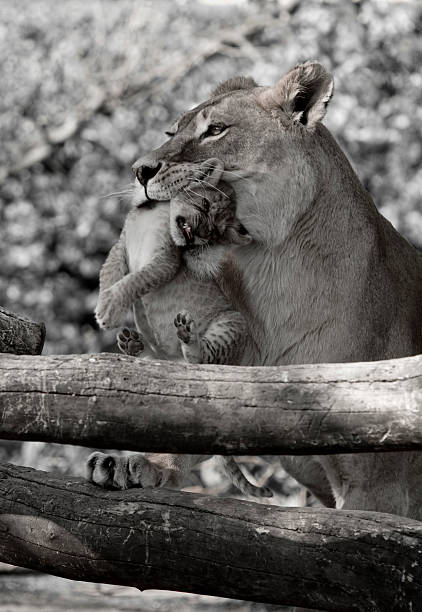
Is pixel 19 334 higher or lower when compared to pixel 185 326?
lower

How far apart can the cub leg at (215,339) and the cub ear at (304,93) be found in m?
0.72

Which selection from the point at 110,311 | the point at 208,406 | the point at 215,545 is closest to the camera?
the point at 208,406

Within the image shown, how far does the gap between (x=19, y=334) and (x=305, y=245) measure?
1.26 metres

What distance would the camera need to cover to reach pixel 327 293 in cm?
372

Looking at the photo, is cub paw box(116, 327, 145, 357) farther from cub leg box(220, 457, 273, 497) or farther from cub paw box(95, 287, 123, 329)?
cub leg box(220, 457, 273, 497)

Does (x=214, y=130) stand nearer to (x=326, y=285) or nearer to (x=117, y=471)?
(x=326, y=285)

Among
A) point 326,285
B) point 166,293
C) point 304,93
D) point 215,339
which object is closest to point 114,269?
point 166,293

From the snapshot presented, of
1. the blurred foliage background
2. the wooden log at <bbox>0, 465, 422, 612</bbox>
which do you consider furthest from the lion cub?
the blurred foliage background

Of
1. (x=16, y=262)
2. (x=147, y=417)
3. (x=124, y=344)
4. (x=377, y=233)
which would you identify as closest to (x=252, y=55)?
(x=16, y=262)

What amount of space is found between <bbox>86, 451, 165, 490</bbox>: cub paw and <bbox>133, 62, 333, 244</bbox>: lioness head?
87 centimetres

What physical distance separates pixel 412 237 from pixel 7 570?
10.5ft

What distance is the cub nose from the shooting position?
3.55 meters

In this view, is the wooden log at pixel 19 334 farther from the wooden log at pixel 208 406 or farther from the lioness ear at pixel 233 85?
the lioness ear at pixel 233 85

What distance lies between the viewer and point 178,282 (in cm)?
364
